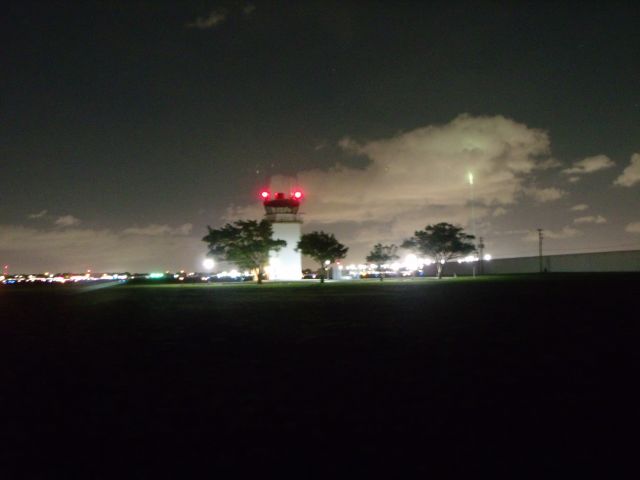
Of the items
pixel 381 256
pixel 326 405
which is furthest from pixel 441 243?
pixel 326 405

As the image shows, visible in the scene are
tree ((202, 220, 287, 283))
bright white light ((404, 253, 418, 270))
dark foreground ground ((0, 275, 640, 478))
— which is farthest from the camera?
bright white light ((404, 253, 418, 270))

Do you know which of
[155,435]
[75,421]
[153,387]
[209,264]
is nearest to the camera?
[155,435]

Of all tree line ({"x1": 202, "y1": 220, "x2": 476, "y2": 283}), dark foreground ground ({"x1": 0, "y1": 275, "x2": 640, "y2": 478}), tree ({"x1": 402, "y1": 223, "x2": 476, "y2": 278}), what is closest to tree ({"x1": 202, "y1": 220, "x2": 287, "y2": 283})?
tree line ({"x1": 202, "y1": 220, "x2": 476, "y2": 283})

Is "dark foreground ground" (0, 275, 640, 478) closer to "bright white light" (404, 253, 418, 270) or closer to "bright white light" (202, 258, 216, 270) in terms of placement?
"bright white light" (202, 258, 216, 270)

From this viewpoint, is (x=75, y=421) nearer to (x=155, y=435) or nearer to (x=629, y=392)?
(x=155, y=435)

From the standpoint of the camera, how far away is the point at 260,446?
531 centimetres

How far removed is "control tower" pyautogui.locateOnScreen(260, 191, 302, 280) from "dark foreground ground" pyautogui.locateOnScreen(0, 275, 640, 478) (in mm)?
63488

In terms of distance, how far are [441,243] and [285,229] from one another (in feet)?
76.1

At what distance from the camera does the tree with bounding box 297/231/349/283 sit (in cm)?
7525

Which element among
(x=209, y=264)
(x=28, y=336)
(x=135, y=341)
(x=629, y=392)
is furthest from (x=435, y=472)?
(x=209, y=264)

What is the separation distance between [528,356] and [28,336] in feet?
38.9

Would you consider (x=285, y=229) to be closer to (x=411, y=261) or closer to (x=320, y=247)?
(x=320, y=247)

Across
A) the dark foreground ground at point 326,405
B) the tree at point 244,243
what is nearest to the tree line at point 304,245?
the tree at point 244,243

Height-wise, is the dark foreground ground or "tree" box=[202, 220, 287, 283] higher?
"tree" box=[202, 220, 287, 283]
